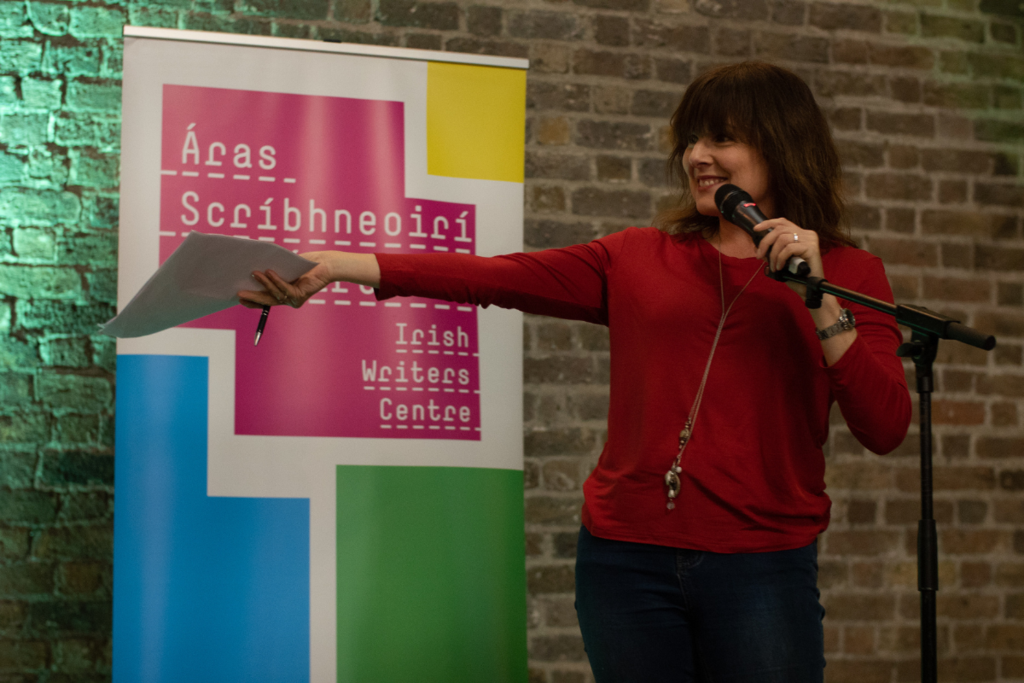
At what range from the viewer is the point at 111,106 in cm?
242

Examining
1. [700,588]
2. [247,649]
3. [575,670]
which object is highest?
[700,588]

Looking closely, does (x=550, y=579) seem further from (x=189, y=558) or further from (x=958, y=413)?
(x=958, y=413)

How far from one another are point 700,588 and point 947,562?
1.97 m

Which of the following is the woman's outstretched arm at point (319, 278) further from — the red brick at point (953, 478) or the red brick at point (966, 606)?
the red brick at point (966, 606)

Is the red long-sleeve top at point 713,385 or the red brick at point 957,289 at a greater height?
the red brick at point 957,289

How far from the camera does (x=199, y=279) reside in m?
1.23

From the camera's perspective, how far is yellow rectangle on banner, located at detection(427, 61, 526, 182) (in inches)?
82.5

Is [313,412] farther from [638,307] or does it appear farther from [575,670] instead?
[575,670]

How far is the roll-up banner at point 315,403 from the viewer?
6.24ft

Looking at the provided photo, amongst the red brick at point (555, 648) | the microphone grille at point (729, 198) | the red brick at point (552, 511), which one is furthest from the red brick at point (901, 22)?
the red brick at point (555, 648)

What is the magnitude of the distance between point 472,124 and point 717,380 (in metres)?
1.11

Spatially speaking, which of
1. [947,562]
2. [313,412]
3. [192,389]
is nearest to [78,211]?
[192,389]

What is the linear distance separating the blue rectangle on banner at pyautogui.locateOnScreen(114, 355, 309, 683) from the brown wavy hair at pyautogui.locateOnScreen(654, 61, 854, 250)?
119 centimetres

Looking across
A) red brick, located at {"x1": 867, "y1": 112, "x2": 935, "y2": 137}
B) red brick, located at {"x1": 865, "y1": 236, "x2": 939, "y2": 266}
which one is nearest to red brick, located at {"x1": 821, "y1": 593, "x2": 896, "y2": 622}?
red brick, located at {"x1": 865, "y1": 236, "x2": 939, "y2": 266}
